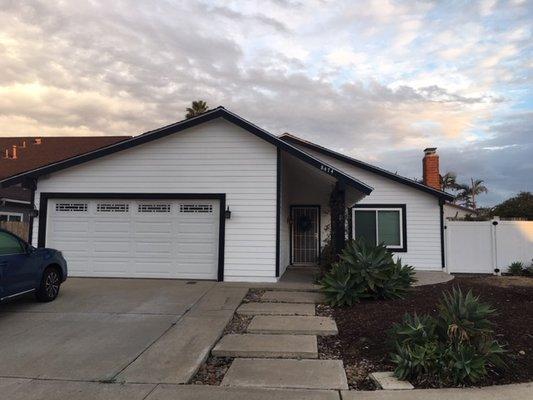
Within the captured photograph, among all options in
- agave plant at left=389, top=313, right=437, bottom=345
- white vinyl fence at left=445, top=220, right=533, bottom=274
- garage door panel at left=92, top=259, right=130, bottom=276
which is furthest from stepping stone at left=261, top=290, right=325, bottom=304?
white vinyl fence at left=445, top=220, right=533, bottom=274

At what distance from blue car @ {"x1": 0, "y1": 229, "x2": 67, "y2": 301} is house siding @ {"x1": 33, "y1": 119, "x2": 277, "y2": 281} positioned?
356cm

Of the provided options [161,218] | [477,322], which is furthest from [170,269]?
[477,322]

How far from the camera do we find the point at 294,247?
17328 millimetres

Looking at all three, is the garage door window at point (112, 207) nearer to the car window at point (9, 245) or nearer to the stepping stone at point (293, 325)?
the car window at point (9, 245)

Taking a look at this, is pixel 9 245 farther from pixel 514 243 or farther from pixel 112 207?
pixel 514 243

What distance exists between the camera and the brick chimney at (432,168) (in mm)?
17938

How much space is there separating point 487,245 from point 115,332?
541 inches

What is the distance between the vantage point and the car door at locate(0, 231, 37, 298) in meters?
7.88

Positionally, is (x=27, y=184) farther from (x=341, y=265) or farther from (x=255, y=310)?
(x=341, y=265)

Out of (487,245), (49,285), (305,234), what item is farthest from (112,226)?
(487,245)

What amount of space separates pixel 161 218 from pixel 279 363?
7334mm

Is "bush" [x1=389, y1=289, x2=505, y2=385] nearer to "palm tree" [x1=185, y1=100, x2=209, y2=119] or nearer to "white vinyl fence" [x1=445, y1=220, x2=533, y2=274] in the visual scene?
"white vinyl fence" [x1=445, y1=220, x2=533, y2=274]

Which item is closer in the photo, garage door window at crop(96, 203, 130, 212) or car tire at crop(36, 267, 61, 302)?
car tire at crop(36, 267, 61, 302)

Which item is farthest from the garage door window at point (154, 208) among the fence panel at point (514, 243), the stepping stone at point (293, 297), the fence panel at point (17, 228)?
the fence panel at point (514, 243)
